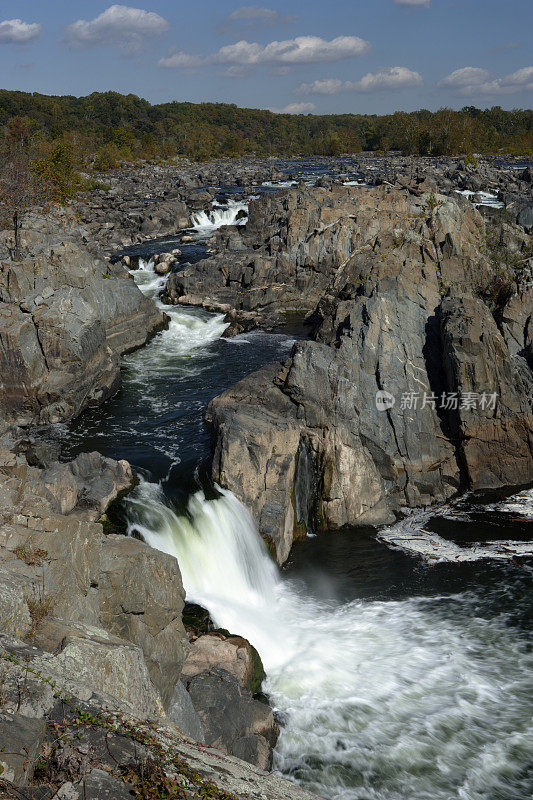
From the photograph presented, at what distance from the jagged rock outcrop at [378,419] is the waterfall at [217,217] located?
40788mm

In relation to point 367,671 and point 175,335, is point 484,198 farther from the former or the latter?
point 367,671

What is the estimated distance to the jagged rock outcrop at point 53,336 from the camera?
2578cm

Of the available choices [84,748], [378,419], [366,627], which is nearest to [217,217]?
[378,419]

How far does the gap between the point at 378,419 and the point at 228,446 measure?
6.55 metres

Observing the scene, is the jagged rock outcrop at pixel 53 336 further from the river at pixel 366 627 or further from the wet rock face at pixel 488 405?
the wet rock face at pixel 488 405

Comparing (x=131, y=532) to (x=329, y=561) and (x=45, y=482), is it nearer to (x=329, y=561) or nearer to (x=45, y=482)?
(x=45, y=482)

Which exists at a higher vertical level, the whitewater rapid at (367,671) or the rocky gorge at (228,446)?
the rocky gorge at (228,446)

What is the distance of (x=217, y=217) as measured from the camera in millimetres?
65750

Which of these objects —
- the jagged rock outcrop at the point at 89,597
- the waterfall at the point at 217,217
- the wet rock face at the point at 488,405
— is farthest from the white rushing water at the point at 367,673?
the waterfall at the point at 217,217

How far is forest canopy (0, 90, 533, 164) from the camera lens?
131750 mm

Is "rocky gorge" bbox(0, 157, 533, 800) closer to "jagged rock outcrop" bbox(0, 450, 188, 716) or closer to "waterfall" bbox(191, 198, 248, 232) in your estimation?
"jagged rock outcrop" bbox(0, 450, 188, 716)

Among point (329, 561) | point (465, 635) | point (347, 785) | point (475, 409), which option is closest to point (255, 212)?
point (475, 409)

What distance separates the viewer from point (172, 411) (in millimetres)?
27516

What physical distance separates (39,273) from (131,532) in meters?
17.1
